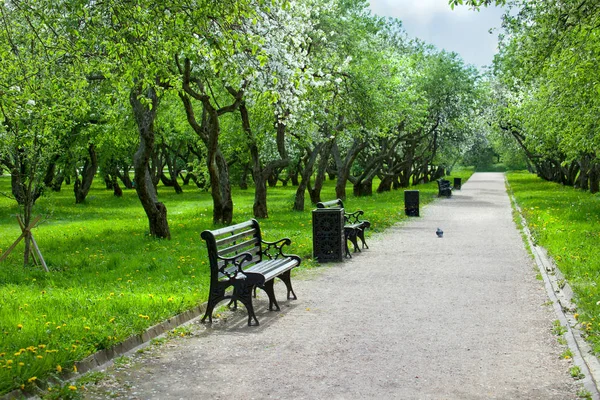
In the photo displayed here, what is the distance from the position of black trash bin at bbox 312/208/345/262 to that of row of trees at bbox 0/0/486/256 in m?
2.28

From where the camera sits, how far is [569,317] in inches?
316

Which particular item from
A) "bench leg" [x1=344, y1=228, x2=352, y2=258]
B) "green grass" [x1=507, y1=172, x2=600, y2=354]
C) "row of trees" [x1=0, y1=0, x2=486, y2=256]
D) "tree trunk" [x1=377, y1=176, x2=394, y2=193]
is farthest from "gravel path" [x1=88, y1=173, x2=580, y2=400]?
"tree trunk" [x1=377, y1=176, x2=394, y2=193]

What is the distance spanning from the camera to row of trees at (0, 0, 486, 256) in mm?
9578

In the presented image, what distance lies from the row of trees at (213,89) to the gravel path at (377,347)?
285cm

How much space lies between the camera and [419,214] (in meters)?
25.0

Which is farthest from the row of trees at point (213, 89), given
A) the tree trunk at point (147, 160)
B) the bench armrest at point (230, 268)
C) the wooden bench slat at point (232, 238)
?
the bench armrest at point (230, 268)

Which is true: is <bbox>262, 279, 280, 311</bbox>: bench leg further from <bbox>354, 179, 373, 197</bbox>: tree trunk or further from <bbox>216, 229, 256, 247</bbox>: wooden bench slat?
<bbox>354, 179, 373, 197</bbox>: tree trunk

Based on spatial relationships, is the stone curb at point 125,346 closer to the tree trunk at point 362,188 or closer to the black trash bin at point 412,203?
the black trash bin at point 412,203

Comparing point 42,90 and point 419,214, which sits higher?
point 42,90

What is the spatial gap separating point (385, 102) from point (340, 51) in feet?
13.8

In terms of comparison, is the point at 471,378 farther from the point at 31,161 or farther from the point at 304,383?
the point at 31,161

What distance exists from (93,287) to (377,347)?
16.4 ft

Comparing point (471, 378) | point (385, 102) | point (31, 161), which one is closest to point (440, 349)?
point (471, 378)

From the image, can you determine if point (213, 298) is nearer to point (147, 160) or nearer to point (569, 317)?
point (569, 317)
